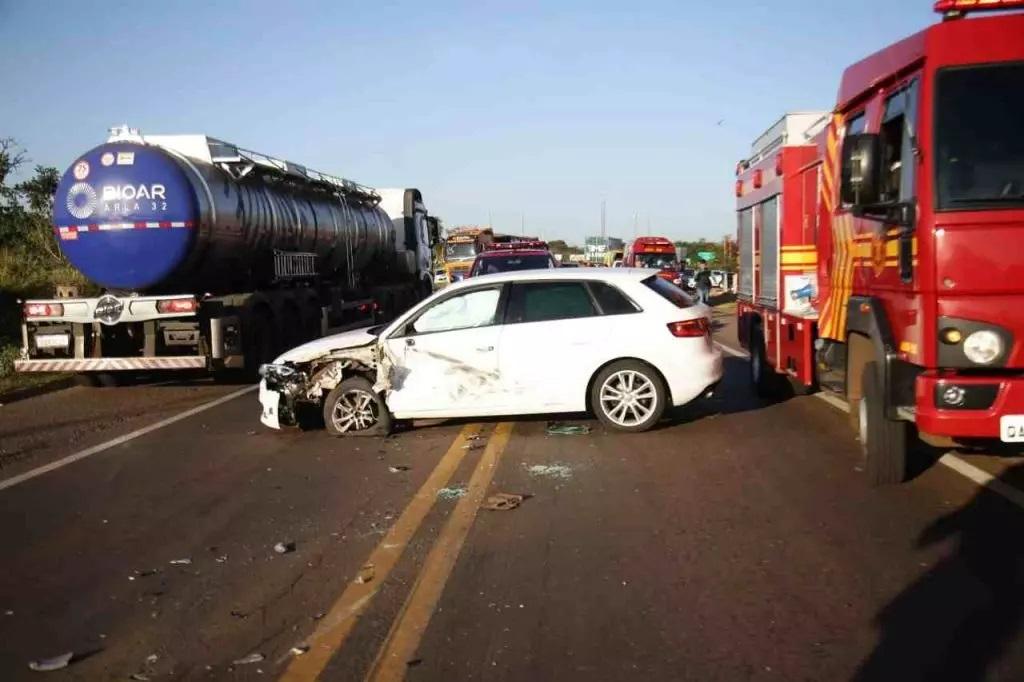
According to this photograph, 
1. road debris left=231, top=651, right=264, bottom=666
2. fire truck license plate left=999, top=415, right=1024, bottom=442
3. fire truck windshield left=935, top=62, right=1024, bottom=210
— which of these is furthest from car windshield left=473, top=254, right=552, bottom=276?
road debris left=231, top=651, right=264, bottom=666

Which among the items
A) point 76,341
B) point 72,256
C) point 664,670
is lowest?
point 664,670

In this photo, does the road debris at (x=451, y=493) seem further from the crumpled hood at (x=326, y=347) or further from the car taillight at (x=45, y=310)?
the car taillight at (x=45, y=310)

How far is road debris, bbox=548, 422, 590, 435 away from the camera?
9547 millimetres

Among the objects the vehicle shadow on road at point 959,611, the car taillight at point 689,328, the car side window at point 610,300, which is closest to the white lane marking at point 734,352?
the car taillight at point 689,328

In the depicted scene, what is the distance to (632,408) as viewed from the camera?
30.8 ft

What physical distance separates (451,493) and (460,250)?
99.9 feet

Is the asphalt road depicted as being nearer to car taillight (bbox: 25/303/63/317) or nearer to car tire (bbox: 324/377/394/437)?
car tire (bbox: 324/377/394/437)

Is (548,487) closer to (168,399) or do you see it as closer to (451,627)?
(451,627)

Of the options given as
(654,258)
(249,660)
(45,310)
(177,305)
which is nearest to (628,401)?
(249,660)

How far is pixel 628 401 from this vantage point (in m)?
9.38

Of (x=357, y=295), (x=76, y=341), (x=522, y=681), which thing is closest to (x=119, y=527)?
(x=522, y=681)

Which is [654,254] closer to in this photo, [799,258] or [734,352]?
[734,352]

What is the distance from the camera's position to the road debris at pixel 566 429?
9.55m

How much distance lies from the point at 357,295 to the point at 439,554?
16997 millimetres
